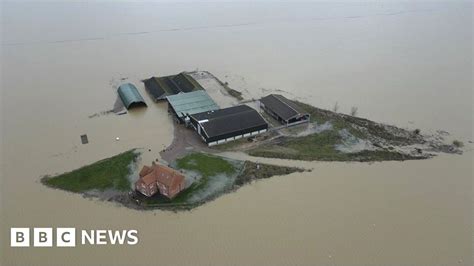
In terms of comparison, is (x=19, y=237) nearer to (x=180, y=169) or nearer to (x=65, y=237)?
(x=65, y=237)

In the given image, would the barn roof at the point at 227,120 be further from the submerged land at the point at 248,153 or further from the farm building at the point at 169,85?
the farm building at the point at 169,85

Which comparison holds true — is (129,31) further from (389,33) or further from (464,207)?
(464,207)

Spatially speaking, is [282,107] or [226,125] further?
[282,107]

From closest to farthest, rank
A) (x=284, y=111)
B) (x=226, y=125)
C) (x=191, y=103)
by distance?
(x=226, y=125), (x=284, y=111), (x=191, y=103)

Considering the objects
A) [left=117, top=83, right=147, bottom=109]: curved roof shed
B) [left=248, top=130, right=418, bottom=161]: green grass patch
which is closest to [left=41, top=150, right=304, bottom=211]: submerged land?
[left=248, top=130, right=418, bottom=161]: green grass patch

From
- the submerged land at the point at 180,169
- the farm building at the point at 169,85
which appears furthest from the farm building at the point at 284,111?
the farm building at the point at 169,85

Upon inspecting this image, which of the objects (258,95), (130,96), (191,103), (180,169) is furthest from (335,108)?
(130,96)
